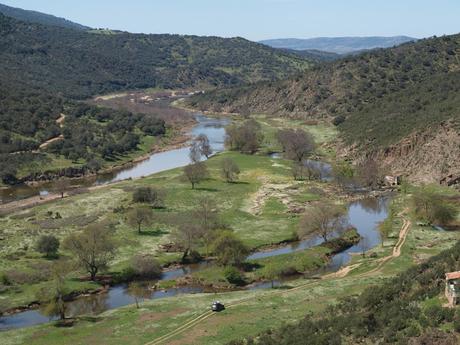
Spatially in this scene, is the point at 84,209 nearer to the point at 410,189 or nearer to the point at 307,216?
the point at 307,216

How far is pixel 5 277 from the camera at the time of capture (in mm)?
58031

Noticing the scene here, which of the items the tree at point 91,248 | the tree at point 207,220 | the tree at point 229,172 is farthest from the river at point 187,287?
the tree at point 229,172

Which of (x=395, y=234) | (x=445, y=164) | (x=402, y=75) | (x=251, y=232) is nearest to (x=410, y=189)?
(x=445, y=164)

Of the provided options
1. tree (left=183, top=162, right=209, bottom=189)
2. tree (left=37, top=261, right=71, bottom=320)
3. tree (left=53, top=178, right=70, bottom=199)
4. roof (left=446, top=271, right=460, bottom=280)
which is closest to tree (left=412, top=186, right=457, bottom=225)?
tree (left=183, top=162, right=209, bottom=189)

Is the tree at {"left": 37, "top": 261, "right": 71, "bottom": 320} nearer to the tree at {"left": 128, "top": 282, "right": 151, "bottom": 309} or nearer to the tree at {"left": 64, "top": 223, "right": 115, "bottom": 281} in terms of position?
the tree at {"left": 64, "top": 223, "right": 115, "bottom": 281}

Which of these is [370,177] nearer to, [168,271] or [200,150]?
[200,150]

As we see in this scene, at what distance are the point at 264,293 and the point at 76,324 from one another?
1635 centimetres

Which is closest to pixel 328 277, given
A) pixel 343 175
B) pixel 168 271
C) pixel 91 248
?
pixel 168 271

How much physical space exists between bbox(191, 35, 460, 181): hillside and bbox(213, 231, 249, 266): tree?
44.1 metres

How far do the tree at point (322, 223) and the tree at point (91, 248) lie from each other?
22572mm

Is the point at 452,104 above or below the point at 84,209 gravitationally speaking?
above

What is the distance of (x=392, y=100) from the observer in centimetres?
14675

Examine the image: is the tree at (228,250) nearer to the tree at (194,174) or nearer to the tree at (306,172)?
the tree at (194,174)

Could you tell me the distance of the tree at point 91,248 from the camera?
60.2 meters
